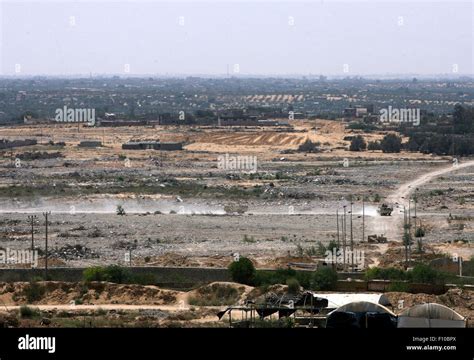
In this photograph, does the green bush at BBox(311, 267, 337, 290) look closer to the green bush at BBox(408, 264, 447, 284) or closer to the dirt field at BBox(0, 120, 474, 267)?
the green bush at BBox(408, 264, 447, 284)

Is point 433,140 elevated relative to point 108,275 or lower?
elevated

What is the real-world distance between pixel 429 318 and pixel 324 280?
1043cm

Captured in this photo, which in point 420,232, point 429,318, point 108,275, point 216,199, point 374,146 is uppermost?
point 429,318

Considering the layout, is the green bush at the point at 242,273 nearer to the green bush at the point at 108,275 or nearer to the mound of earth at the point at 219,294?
the mound of earth at the point at 219,294

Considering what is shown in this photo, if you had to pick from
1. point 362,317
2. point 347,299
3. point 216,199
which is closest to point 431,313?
point 362,317

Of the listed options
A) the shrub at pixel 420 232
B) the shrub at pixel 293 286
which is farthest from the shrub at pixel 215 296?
the shrub at pixel 420 232

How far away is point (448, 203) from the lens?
44469 millimetres

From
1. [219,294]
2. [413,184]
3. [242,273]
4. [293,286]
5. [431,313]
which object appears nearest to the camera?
[431,313]

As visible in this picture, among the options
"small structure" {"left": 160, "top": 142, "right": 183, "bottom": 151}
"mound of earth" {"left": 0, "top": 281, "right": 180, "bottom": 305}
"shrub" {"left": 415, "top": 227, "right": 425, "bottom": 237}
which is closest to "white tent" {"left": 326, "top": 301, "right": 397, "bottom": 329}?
"mound of earth" {"left": 0, "top": 281, "right": 180, "bottom": 305}

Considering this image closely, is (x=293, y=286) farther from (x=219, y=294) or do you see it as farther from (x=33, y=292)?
(x=33, y=292)

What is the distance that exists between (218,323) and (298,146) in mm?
57954

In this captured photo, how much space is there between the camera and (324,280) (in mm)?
23031

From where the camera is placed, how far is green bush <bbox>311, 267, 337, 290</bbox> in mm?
22895

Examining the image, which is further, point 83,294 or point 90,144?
point 90,144
